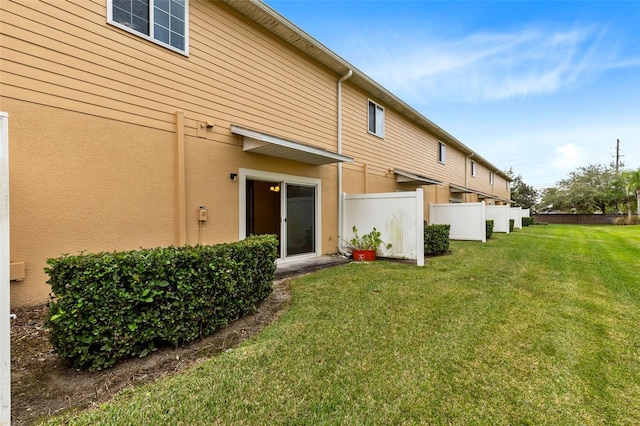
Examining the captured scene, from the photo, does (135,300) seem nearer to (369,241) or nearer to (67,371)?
(67,371)

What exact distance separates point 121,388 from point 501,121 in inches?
992

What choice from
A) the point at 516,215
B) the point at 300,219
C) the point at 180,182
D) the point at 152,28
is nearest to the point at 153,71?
the point at 152,28

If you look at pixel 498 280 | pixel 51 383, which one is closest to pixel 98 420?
pixel 51 383

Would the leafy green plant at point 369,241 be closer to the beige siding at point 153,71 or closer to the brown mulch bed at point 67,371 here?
the beige siding at point 153,71

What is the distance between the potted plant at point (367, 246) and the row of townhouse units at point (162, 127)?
0.84 meters

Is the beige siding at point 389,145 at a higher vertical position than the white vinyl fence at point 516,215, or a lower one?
higher

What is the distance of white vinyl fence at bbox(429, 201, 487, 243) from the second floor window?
5.28 metres

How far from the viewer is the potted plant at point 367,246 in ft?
26.8

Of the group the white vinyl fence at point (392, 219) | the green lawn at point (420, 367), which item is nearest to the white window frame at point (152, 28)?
the green lawn at point (420, 367)

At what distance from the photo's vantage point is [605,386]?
2371mm

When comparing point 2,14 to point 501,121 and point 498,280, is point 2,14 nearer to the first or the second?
point 498,280

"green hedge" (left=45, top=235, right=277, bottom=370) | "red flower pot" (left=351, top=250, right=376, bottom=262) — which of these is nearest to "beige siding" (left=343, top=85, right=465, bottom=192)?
"red flower pot" (left=351, top=250, right=376, bottom=262)

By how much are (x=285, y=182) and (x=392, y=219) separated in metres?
3.24

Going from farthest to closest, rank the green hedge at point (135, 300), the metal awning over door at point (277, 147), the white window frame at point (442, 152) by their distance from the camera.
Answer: the white window frame at point (442, 152), the metal awning over door at point (277, 147), the green hedge at point (135, 300)
